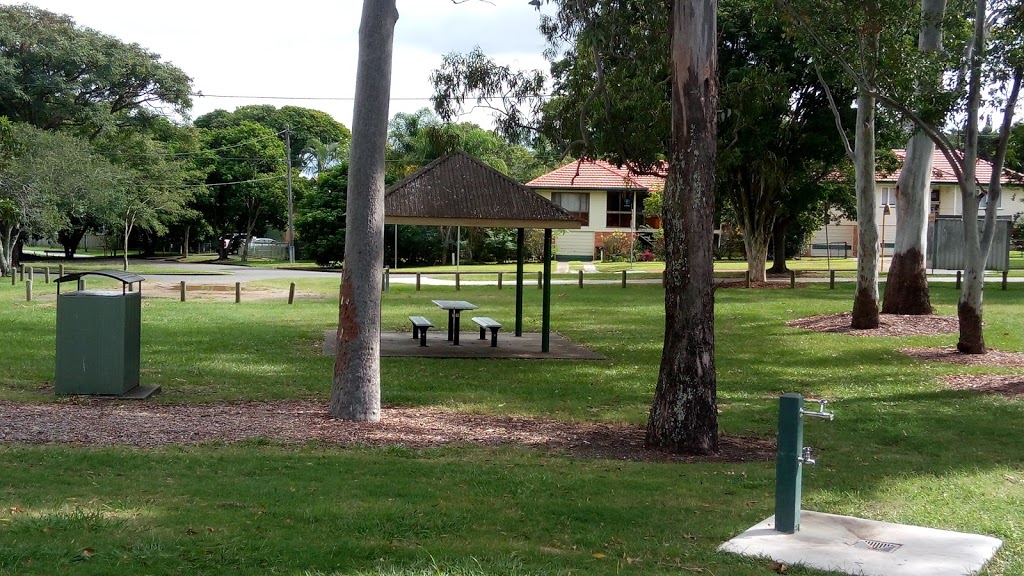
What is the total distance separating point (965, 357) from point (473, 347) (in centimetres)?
861

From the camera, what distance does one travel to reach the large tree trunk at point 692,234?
9359 millimetres

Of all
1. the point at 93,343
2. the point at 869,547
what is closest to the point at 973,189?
the point at 869,547

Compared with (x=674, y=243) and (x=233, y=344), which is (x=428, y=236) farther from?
(x=674, y=243)

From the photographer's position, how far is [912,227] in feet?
72.6

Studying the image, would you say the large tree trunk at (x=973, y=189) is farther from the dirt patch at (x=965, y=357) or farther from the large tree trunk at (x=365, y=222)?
the large tree trunk at (x=365, y=222)

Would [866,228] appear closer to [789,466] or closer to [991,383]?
[991,383]

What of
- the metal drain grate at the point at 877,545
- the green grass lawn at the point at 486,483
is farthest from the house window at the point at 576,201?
the metal drain grate at the point at 877,545

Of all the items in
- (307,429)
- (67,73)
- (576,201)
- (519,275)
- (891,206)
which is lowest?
(307,429)

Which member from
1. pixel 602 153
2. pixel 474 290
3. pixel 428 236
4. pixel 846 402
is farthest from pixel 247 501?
pixel 428 236

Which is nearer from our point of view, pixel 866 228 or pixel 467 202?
pixel 467 202

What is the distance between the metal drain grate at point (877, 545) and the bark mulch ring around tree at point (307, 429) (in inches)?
127

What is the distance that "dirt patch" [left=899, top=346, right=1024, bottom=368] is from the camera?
16219mm

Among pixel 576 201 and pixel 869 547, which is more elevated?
pixel 576 201

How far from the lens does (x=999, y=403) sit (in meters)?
12.8
